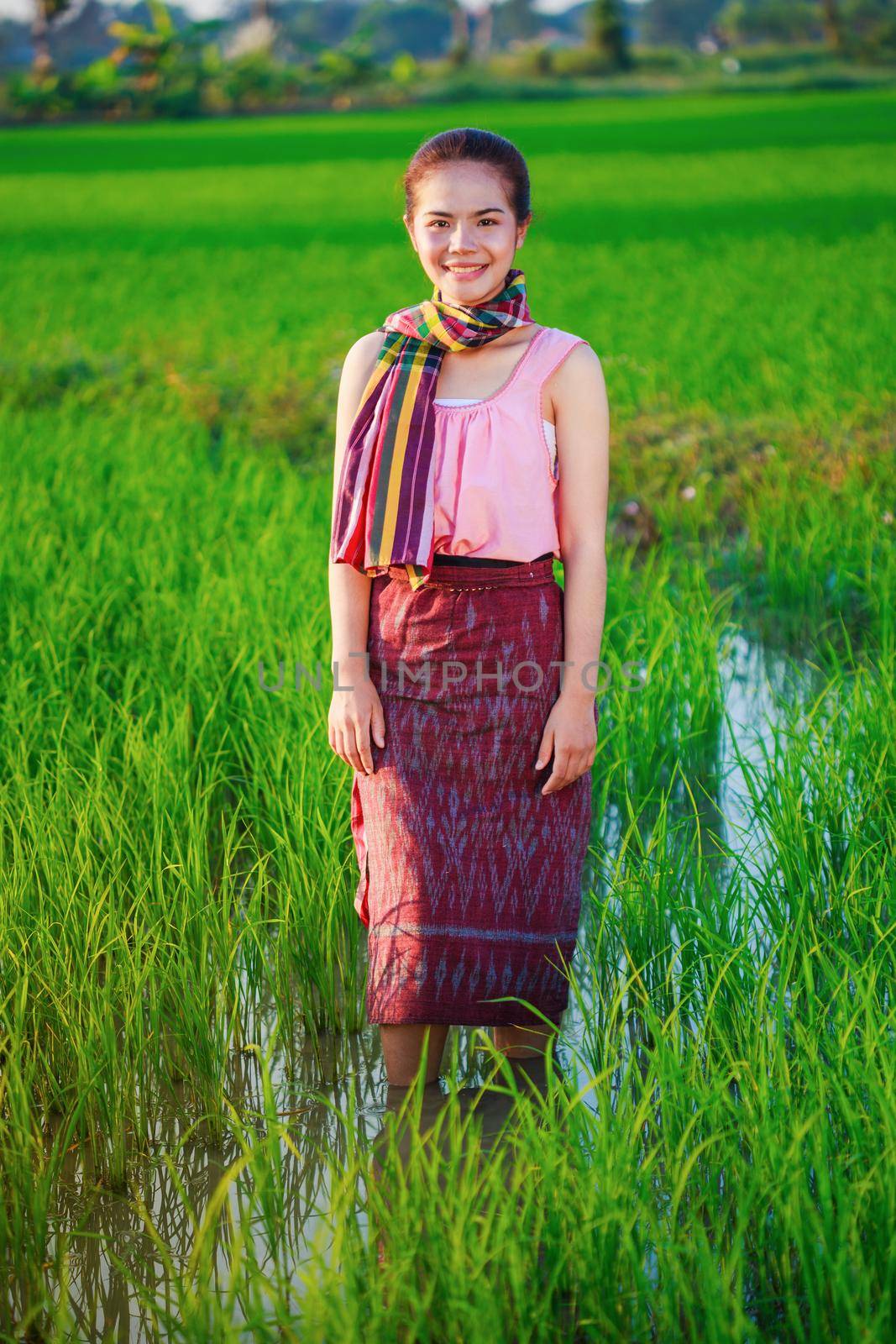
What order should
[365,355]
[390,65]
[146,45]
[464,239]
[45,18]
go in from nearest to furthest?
1. [464,239]
2. [365,355]
3. [146,45]
4. [45,18]
5. [390,65]

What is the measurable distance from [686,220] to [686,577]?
30.1 ft

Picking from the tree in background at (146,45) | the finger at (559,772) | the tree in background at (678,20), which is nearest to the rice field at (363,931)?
the finger at (559,772)

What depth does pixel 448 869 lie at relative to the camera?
1798 millimetres

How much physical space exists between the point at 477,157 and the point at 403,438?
393 millimetres

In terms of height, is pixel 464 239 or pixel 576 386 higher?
pixel 464 239

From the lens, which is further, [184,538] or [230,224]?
[230,224]

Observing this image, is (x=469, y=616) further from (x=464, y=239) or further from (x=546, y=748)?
(x=464, y=239)

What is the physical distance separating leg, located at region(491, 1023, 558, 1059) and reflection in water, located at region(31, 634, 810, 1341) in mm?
21

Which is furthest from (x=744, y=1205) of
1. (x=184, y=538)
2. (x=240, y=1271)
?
(x=184, y=538)

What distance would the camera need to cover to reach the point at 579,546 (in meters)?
1.82

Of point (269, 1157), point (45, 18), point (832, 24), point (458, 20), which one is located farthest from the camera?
point (458, 20)

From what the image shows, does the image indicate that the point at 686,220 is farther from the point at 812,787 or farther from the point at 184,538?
the point at 812,787

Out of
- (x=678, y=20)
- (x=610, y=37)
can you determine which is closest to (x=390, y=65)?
(x=610, y=37)

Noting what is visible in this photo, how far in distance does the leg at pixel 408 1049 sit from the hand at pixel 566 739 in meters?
0.38
